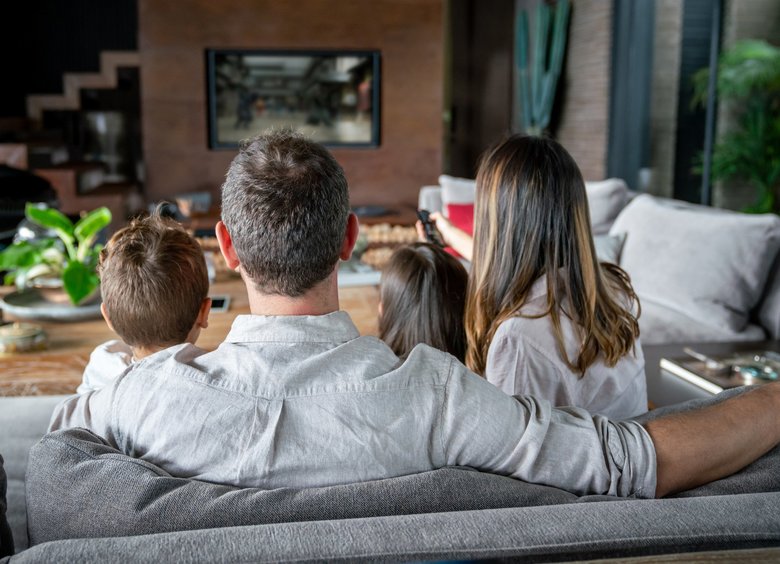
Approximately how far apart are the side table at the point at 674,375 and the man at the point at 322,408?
0.98m

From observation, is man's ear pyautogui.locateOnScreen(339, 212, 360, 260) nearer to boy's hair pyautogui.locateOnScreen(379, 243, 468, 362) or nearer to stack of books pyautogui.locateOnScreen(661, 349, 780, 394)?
boy's hair pyautogui.locateOnScreen(379, 243, 468, 362)

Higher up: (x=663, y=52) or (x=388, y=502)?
(x=663, y=52)

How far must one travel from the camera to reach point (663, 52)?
564 cm

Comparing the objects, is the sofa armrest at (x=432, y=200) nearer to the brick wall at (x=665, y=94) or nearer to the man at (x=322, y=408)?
the brick wall at (x=665, y=94)

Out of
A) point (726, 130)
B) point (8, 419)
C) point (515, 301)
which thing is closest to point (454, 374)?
point (515, 301)

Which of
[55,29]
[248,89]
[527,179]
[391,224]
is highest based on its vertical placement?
[55,29]

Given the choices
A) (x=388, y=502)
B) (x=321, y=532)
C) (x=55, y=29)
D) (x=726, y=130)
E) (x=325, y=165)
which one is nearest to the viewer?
(x=321, y=532)

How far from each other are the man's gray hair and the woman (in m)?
0.55

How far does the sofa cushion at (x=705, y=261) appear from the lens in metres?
2.90

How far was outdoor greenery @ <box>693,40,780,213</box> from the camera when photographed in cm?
478

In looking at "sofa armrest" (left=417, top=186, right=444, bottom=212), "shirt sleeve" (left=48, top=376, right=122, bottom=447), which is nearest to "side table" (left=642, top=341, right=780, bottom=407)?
"shirt sleeve" (left=48, top=376, right=122, bottom=447)

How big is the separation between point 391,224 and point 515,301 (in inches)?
174

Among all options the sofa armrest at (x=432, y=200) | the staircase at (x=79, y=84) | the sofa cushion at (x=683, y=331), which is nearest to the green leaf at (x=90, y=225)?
the sofa cushion at (x=683, y=331)

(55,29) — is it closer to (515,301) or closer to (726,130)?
(726,130)
